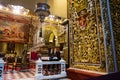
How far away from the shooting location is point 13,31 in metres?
10.6

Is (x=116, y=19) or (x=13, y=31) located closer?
(x=116, y=19)

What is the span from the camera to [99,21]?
2586mm

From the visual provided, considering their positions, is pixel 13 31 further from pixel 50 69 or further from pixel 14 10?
pixel 50 69

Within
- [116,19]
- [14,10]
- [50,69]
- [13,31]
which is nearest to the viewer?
[116,19]

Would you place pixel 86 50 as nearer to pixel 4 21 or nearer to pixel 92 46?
pixel 92 46

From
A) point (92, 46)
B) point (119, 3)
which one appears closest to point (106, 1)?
point (119, 3)

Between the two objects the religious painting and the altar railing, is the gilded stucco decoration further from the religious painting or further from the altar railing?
the religious painting

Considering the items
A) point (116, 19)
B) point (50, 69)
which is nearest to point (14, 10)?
point (50, 69)

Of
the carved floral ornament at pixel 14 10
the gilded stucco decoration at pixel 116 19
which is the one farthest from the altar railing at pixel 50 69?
the carved floral ornament at pixel 14 10

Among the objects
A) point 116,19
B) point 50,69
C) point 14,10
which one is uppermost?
point 14,10

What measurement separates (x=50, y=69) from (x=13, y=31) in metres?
7.19

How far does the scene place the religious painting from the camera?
1017cm

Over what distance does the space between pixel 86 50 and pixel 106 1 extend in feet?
3.79

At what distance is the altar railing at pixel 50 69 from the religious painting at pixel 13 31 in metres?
6.79
